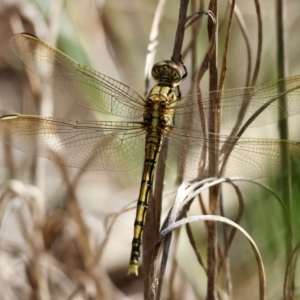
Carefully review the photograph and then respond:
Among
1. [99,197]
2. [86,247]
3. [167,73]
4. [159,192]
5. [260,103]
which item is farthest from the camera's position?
[99,197]

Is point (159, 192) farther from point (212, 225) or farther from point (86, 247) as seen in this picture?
point (86, 247)

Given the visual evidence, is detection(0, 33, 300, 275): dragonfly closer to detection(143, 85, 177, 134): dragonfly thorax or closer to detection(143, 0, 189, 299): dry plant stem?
detection(143, 85, 177, 134): dragonfly thorax

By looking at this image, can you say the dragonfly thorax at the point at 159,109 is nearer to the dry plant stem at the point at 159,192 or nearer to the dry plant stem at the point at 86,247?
the dry plant stem at the point at 159,192

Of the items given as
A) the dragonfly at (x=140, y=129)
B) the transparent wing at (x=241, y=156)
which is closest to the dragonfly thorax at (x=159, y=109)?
the dragonfly at (x=140, y=129)

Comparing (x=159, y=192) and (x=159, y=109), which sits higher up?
(x=159, y=109)

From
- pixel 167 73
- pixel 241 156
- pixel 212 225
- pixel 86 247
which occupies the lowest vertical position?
pixel 86 247

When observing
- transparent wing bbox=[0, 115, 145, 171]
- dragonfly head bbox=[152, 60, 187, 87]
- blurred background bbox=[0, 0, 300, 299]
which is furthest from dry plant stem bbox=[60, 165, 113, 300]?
dragonfly head bbox=[152, 60, 187, 87]

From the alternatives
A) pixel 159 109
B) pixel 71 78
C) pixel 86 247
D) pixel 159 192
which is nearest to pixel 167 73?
pixel 159 109
